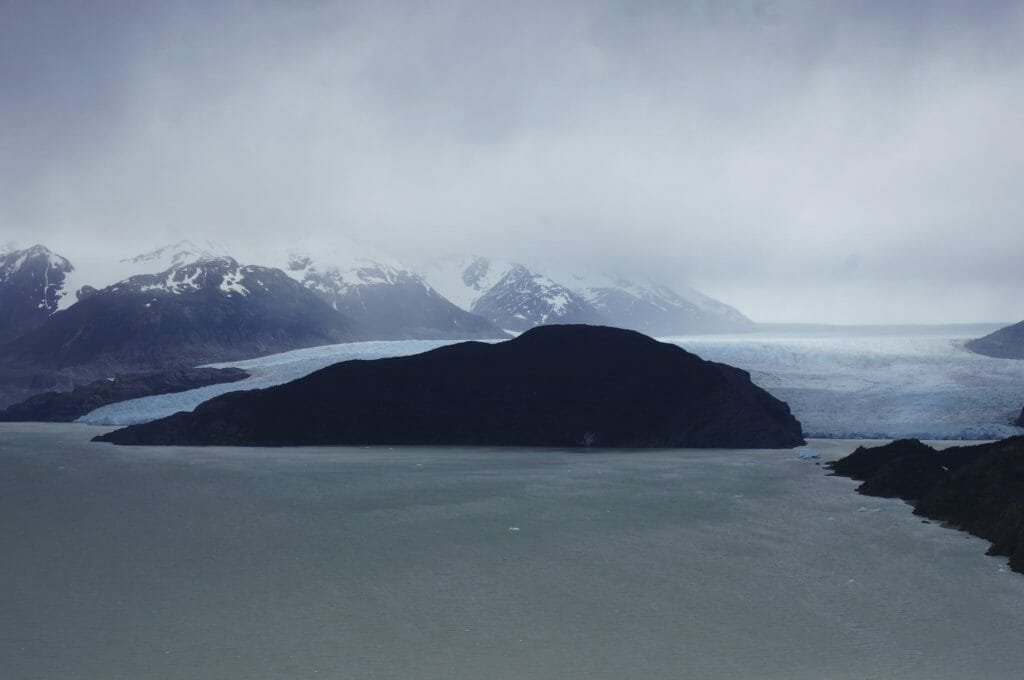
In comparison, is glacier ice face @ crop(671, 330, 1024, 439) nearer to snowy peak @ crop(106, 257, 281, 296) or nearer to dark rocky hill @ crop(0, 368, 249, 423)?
dark rocky hill @ crop(0, 368, 249, 423)

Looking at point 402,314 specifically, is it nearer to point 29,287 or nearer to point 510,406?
point 29,287

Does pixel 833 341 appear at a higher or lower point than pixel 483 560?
higher

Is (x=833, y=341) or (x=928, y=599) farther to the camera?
(x=833, y=341)

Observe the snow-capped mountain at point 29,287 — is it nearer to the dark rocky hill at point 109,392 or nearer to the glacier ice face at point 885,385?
the dark rocky hill at point 109,392

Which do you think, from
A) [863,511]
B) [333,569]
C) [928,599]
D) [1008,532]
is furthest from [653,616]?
[863,511]

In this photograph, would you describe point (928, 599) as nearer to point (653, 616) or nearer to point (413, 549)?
point (653, 616)
